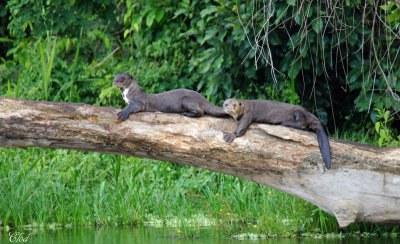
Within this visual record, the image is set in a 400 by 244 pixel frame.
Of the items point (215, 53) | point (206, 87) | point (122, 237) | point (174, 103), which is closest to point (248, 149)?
point (174, 103)

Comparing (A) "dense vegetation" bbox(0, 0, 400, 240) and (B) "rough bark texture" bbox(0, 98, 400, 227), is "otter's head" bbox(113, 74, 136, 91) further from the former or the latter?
(A) "dense vegetation" bbox(0, 0, 400, 240)

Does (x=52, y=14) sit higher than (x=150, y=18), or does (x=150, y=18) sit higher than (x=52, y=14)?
(x=150, y=18)

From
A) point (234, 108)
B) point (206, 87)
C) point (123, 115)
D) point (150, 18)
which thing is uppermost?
point (150, 18)

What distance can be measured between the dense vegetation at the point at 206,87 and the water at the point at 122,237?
8.7 inches

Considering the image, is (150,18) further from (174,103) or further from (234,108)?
(234,108)

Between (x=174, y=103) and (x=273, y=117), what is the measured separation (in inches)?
34.3

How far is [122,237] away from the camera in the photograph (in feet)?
16.9

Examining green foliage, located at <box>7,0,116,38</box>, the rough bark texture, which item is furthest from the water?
green foliage, located at <box>7,0,116,38</box>

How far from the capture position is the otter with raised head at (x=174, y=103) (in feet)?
15.5

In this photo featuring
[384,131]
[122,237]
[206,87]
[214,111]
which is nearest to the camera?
[214,111]

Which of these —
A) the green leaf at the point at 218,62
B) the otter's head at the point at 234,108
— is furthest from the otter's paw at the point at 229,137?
the green leaf at the point at 218,62

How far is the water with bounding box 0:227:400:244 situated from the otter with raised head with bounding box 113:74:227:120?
1.10 meters

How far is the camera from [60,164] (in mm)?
7395

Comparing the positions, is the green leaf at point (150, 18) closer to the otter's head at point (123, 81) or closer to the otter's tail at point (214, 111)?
the otter's head at point (123, 81)
